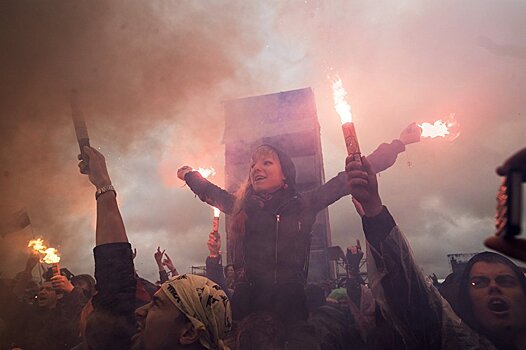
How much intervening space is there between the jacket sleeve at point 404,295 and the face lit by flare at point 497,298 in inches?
20.3

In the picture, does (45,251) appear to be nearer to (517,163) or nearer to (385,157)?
(385,157)

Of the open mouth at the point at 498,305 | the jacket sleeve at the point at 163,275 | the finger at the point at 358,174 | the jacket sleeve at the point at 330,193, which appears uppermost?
the jacket sleeve at the point at 330,193

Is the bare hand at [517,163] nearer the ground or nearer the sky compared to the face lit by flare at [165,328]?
nearer the sky

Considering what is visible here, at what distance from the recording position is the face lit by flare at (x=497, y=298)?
3.81 m

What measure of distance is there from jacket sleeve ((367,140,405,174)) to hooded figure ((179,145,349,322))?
0.47 m

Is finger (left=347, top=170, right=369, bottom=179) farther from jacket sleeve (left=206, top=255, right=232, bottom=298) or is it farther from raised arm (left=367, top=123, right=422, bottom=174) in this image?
jacket sleeve (left=206, top=255, right=232, bottom=298)

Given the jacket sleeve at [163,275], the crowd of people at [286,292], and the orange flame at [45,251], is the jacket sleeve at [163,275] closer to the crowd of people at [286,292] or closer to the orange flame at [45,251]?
the crowd of people at [286,292]

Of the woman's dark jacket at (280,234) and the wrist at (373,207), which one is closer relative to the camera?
the wrist at (373,207)

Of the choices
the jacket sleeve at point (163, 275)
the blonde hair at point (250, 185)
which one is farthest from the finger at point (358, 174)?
the jacket sleeve at point (163, 275)

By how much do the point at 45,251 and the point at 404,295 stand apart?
700cm

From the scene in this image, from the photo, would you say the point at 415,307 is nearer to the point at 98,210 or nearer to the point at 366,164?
the point at 366,164

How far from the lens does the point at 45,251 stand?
6852 millimetres

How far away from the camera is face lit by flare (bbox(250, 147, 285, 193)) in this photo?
5027 millimetres

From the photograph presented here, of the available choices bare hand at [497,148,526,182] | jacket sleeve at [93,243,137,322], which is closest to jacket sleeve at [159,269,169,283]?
jacket sleeve at [93,243,137,322]
